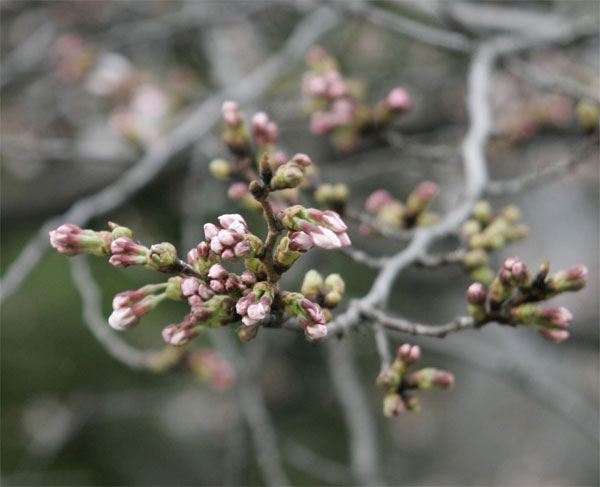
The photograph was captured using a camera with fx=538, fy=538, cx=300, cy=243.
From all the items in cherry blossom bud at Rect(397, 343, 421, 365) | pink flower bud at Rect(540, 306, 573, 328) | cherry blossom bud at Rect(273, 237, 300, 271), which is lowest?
cherry blossom bud at Rect(273, 237, 300, 271)

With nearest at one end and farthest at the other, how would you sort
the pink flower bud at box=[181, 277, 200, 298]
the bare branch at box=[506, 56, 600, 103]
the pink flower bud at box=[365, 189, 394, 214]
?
1. the pink flower bud at box=[181, 277, 200, 298]
2. the pink flower bud at box=[365, 189, 394, 214]
3. the bare branch at box=[506, 56, 600, 103]

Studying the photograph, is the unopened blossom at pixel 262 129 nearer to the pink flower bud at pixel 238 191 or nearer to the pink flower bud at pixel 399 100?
the pink flower bud at pixel 238 191

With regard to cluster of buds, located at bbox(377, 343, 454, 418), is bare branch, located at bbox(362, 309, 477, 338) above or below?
above

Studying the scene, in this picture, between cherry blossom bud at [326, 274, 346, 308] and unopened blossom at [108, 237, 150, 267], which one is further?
cherry blossom bud at [326, 274, 346, 308]

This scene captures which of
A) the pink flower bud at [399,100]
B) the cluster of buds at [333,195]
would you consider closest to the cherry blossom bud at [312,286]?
the cluster of buds at [333,195]

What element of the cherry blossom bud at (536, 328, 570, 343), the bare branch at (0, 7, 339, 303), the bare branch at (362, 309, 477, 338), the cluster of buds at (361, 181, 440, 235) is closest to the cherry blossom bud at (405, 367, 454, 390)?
the bare branch at (362, 309, 477, 338)

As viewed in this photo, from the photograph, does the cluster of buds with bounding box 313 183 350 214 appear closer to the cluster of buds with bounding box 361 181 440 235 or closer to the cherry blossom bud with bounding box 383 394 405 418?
the cluster of buds with bounding box 361 181 440 235

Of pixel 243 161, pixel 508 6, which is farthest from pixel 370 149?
pixel 243 161
